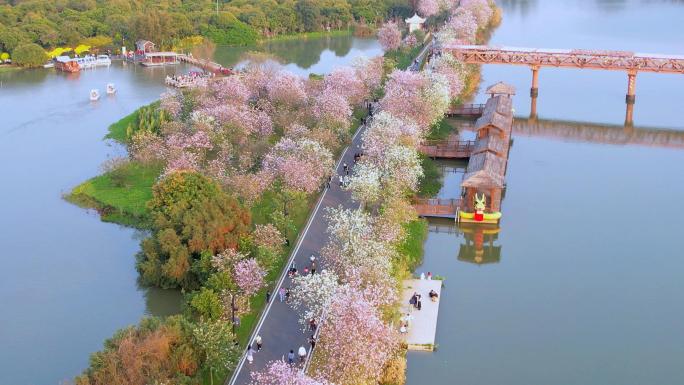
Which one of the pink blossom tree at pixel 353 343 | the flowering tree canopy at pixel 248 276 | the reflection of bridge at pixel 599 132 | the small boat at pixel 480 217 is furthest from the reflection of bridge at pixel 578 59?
the pink blossom tree at pixel 353 343

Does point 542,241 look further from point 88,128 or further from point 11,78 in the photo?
point 11,78

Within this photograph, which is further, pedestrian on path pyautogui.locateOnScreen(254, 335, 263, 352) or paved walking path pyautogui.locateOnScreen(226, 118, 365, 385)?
pedestrian on path pyautogui.locateOnScreen(254, 335, 263, 352)

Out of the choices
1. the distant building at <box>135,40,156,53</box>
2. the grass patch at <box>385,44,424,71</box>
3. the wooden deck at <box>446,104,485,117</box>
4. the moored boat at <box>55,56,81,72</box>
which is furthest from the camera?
the distant building at <box>135,40,156,53</box>

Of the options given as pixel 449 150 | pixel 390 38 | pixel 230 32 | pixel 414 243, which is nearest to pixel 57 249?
pixel 414 243

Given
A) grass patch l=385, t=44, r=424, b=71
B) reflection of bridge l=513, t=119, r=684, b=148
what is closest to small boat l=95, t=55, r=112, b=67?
grass patch l=385, t=44, r=424, b=71

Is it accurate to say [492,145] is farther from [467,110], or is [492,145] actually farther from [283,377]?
[283,377]

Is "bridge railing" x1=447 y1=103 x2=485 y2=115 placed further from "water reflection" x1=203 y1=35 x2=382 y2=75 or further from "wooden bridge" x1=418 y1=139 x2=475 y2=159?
"water reflection" x1=203 y1=35 x2=382 y2=75

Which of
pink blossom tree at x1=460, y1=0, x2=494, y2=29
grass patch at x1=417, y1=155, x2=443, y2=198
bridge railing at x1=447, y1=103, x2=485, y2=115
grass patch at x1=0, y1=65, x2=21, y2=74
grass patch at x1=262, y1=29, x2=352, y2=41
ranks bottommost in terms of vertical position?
grass patch at x1=417, y1=155, x2=443, y2=198
